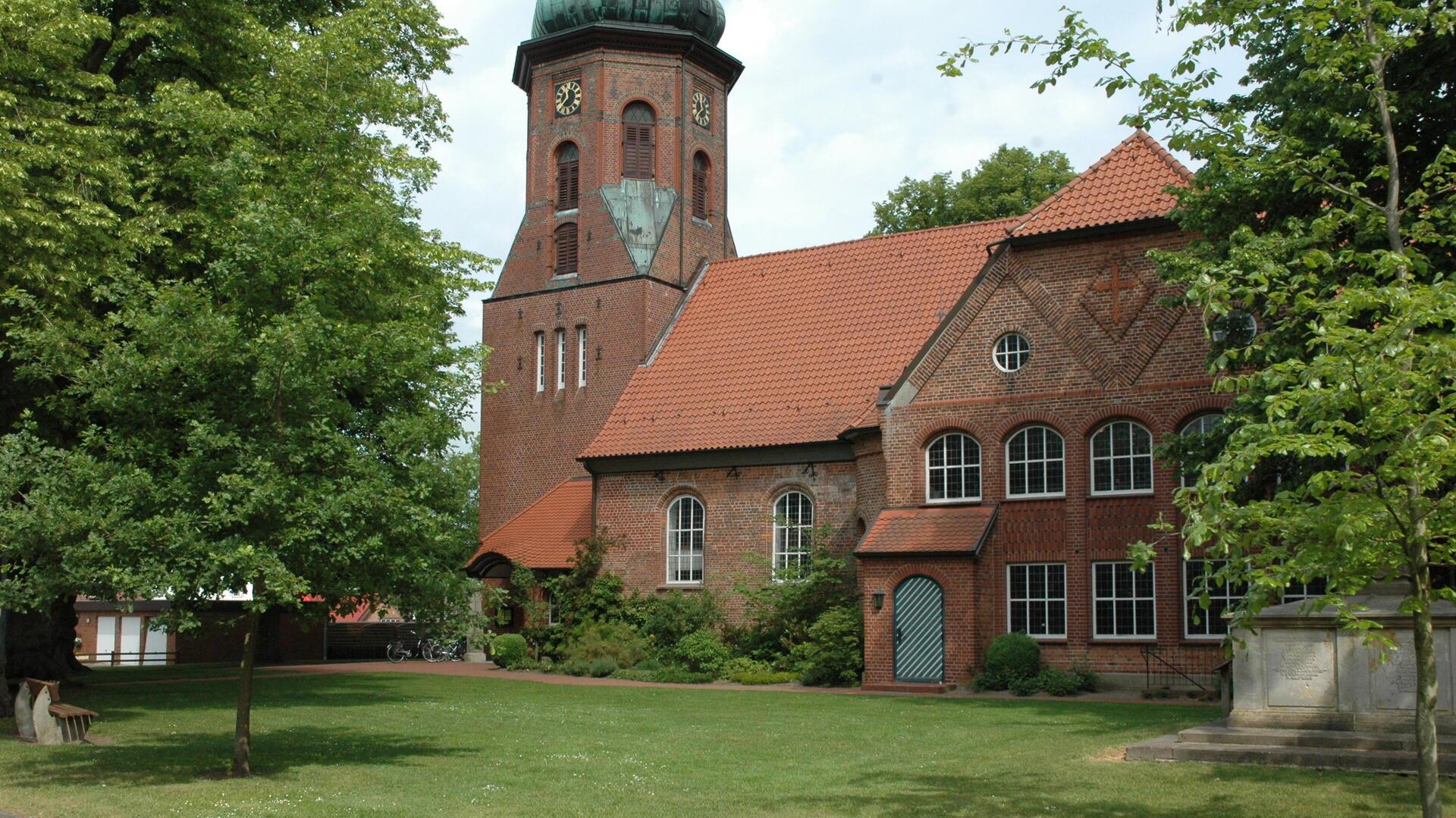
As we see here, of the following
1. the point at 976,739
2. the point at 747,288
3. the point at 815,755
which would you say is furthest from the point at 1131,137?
the point at 815,755

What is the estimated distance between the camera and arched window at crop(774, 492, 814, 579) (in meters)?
→ 30.0

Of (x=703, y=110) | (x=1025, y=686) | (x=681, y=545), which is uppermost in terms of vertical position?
(x=703, y=110)

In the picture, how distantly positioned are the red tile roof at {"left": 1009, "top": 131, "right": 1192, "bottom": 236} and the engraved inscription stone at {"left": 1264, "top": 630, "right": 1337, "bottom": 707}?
→ 1161 centimetres

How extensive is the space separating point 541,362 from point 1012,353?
1607 centimetres

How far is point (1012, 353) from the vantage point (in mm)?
26000

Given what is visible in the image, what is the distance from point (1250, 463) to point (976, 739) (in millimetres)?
8505

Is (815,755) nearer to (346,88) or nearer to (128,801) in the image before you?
(128,801)

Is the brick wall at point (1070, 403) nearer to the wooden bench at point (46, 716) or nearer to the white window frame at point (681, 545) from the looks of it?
the white window frame at point (681, 545)

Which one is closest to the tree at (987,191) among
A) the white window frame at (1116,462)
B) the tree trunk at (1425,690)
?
the white window frame at (1116,462)

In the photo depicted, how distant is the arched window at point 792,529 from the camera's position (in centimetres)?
3003

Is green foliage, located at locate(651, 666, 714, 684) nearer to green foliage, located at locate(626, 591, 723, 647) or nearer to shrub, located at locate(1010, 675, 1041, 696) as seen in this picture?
green foliage, located at locate(626, 591, 723, 647)

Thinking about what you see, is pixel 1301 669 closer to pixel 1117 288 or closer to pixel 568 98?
pixel 1117 288

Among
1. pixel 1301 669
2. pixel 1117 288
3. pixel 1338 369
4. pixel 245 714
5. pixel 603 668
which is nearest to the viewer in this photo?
pixel 1338 369

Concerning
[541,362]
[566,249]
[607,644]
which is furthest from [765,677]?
[566,249]
